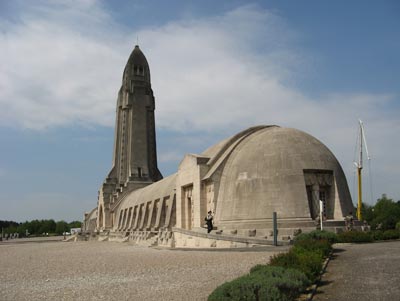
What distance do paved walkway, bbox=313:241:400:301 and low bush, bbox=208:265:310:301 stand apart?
2.93 ft

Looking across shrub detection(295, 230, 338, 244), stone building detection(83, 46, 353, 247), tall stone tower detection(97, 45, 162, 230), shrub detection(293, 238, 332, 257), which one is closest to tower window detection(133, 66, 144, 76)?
tall stone tower detection(97, 45, 162, 230)

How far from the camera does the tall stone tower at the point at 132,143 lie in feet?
206

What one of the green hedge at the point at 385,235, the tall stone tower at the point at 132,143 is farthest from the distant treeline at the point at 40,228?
the green hedge at the point at 385,235

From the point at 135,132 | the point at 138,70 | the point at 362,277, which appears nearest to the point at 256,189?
the point at 362,277

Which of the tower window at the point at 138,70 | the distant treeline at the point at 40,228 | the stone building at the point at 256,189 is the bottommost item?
the distant treeline at the point at 40,228

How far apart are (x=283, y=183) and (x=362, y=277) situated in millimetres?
12685

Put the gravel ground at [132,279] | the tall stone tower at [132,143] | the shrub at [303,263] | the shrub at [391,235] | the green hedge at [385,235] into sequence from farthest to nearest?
the tall stone tower at [132,143] < the shrub at [391,235] < the green hedge at [385,235] < the shrub at [303,263] < the gravel ground at [132,279]

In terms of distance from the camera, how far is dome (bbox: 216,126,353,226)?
22.4m

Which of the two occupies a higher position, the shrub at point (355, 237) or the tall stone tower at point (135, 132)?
the tall stone tower at point (135, 132)

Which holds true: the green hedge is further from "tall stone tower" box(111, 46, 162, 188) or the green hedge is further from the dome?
"tall stone tower" box(111, 46, 162, 188)

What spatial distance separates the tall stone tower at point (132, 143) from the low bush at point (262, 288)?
54.8 m

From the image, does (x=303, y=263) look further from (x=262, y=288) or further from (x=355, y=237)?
(x=355, y=237)

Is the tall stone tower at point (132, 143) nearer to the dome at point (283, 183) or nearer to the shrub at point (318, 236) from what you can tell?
the dome at point (283, 183)

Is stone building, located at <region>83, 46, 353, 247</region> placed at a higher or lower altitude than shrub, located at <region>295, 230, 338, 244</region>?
higher
